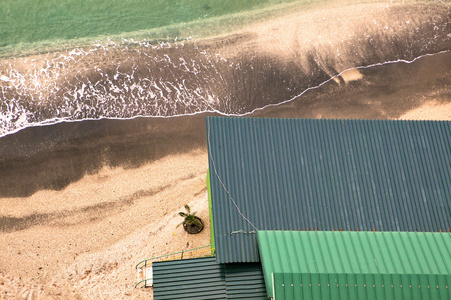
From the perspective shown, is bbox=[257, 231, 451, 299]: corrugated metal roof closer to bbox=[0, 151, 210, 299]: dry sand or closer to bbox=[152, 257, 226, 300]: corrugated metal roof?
bbox=[152, 257, 226, 300]: corrugated metal roof

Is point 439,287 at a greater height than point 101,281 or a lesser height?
lesser

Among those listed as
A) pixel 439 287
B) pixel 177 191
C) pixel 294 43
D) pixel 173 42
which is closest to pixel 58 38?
pixel 173 42

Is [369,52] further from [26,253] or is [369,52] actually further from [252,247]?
[26,253]

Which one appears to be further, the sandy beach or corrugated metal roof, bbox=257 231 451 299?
the sandy beach

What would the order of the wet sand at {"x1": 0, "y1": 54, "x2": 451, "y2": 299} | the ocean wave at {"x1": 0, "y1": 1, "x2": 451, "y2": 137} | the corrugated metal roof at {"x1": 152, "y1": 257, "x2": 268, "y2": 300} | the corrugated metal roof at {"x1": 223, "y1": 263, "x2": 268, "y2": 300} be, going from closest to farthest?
the corrugated metal roof at {"x1": 223, "y1": 263, "x2": 268, "y2": 300} → the corrugated metal roof at {"x1": 152, "y1": 257, "x2": 268, "y2": 300} → the wet sand at {"x1": 0, "y1": 54, "x2": 451, "y2": 299} → the ocean wave at {"x1": 0, "y1": 1, "x2": 451, "y2": 137}

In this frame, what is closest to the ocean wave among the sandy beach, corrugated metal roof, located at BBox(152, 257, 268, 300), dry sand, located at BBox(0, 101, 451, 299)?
the sandy beach
